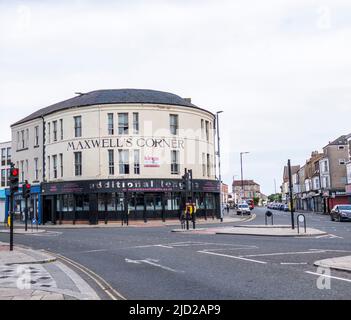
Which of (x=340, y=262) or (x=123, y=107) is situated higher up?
(x=123, y=107)

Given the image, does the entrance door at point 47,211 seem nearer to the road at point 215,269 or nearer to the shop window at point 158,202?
the shop window at point 158,202

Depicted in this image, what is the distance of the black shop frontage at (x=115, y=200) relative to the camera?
4497 centimetres

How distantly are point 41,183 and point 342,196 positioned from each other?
45.0m

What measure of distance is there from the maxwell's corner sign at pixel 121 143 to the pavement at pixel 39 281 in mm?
30708

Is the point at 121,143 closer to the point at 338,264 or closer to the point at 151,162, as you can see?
the point at 151,162

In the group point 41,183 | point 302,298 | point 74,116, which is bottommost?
point 302,298

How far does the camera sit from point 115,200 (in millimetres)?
45281

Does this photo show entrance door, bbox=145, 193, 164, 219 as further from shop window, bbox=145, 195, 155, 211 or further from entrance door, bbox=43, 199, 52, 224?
entrance door, bbox=43, 199, 52, 224

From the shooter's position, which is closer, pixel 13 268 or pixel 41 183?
pixel 13 268

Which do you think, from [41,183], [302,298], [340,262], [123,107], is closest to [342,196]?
[123,107]

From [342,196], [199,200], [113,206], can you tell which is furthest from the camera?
[342,196]

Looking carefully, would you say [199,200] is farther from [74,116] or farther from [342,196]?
[342,196]

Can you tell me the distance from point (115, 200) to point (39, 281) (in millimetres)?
34778

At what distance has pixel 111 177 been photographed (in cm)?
4566
